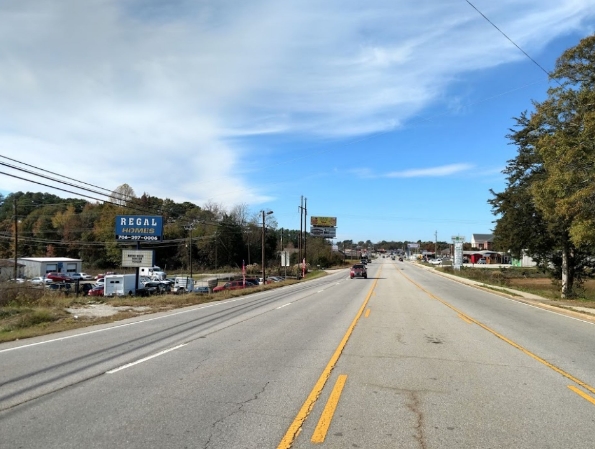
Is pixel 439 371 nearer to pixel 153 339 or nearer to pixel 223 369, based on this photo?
pixel 223 369

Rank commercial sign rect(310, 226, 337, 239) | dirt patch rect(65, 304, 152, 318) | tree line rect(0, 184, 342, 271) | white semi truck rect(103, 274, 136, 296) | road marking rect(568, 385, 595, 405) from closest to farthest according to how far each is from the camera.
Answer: road marking rect(568, 385, 595, 405) → dirt patch rect(65, 304, 152, 318) → white semi truck rect(103, 274, 136, 296) → tree line rect(0, 184, 342, 271) → commercial sign rect(310, 226, 337, 239)

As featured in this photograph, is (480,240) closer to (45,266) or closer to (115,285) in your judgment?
(45,266)

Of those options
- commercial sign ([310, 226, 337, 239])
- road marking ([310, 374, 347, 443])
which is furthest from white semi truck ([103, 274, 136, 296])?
commercial sign ([310, 226, 337, 239])

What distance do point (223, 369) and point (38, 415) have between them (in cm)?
308

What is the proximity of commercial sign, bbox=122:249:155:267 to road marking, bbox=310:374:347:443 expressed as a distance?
31.8 m

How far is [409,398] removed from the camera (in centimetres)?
640

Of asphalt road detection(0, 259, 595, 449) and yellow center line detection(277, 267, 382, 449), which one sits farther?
asphalt road detection(0, 259, 595, 449)

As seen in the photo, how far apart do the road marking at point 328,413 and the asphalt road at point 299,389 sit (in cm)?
2

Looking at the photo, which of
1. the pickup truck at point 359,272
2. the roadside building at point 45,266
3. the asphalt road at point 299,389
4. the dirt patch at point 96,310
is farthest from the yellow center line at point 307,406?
the roadside building at point 45,266

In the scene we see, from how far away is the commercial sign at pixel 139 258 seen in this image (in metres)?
36.7

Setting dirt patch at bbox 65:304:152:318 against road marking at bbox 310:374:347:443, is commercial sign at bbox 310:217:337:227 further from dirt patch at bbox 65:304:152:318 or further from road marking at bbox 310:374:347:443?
road marking at bbox 310:374:347:443

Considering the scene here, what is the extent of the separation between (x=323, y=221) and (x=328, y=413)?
155451 mm

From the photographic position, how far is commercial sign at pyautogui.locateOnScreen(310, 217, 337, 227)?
6299 inches

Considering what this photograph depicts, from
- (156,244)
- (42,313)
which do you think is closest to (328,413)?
(42,313)
